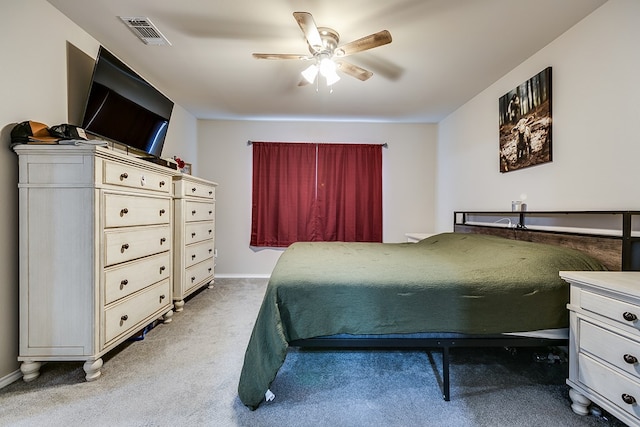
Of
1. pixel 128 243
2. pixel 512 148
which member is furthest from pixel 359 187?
pixel 128 243

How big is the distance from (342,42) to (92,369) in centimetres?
291

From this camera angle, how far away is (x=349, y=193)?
4199 millimetres

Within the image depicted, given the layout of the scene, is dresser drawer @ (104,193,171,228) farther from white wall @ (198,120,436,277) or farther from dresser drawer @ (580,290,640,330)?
dresser drawer @ (580,290,640,330)

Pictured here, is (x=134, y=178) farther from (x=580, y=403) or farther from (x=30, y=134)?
(x=580, y=403)

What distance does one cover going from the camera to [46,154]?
1.65 meters

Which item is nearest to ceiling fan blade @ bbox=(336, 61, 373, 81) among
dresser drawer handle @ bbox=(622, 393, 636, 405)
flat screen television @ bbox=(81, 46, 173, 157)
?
flat screen television @ bbox=(81, 46, 173, 157)

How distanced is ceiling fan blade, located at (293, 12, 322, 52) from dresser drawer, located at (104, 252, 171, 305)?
78.4 inches

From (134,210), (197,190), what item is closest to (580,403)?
(134,210)

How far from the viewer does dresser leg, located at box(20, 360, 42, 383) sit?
64.7 inches

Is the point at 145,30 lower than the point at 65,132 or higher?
higher

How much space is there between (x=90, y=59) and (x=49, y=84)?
0.50m

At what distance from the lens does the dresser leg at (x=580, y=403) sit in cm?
139

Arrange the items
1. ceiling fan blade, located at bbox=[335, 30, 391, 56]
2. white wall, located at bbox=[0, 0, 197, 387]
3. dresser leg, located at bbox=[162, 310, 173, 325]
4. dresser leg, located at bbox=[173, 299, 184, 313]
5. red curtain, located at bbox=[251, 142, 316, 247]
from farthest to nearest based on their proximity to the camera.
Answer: red curtain, located at bbox=[251, 142, 316, 247]
dresser leg, located at bbox=[173, 299, 184, 313]
dresser leg, located at bbox=[162, 310, 173, 325]
ceiling fan blade, located at bbox=[335, 30, 391, 56]
white wall, located at bbox=[0, 0, 197, 387]

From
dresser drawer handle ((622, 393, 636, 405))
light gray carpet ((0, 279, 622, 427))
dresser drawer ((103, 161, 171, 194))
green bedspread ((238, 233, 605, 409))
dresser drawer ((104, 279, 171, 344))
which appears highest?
dresser drawer ((103, 161, 171, 194))
